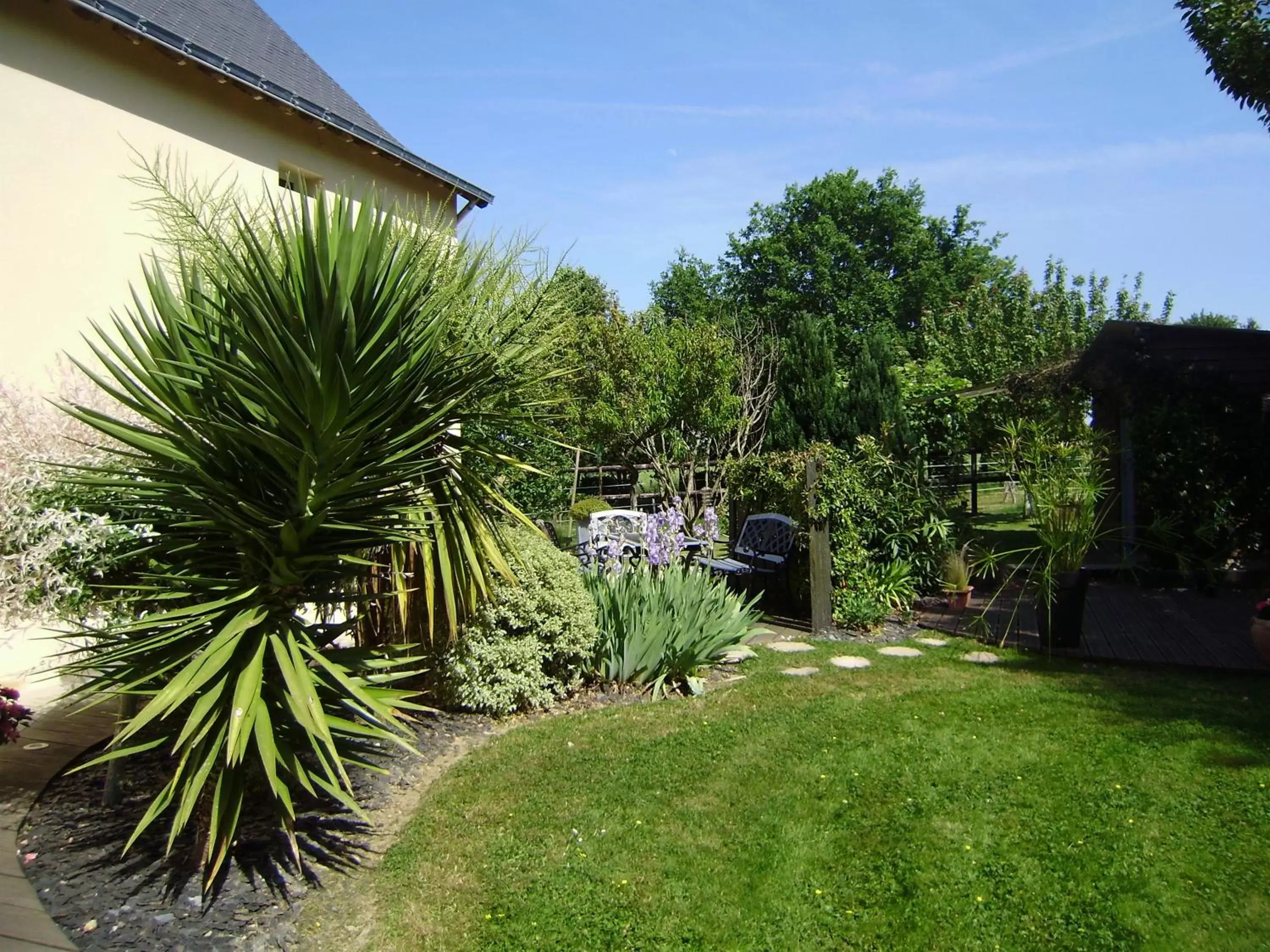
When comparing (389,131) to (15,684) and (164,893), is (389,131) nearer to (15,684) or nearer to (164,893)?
(15,684)

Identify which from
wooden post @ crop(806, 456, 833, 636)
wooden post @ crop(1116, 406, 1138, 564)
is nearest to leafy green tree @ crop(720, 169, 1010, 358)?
wooden post @ crop(1116, 406, 1138, 564)

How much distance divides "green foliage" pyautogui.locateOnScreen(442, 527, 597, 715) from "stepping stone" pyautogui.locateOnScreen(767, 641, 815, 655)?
2.17 metres

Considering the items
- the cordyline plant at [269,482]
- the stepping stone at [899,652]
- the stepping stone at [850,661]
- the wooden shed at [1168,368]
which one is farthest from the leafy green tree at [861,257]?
the cordyline plant at [269,482]

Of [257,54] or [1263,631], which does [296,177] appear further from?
[1263,631]

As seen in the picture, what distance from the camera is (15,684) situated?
588cm

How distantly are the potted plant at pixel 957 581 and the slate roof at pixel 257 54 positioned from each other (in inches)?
246

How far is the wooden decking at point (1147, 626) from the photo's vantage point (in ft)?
21.7

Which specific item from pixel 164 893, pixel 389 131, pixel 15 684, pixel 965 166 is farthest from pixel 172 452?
pixel 965 166

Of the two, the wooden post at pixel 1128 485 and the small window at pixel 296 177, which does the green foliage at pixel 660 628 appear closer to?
the small window at pixel 296 177

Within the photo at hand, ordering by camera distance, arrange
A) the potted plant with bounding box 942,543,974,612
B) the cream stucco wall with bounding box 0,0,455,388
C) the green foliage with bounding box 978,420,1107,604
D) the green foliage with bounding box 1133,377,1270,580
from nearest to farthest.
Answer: the cream stucco wall with bounding box 0,0,455,388
the green foliage with bounding box 978,420,1107,604
the potted plant with bounding box 942,543,974,612
the green foliage with bounding box 1133,377,1270,580

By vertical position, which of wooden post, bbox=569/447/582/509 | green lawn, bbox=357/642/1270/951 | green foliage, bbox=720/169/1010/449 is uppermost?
green foliage, bbox=720/169/1010/449

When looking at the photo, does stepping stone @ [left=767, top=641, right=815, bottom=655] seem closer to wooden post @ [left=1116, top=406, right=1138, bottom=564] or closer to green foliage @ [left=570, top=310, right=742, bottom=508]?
wooden post @ [left=1116, top=406, right=1138, bottom=564]

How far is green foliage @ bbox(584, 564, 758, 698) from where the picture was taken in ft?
19.2

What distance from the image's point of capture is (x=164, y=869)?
11.1 ft
